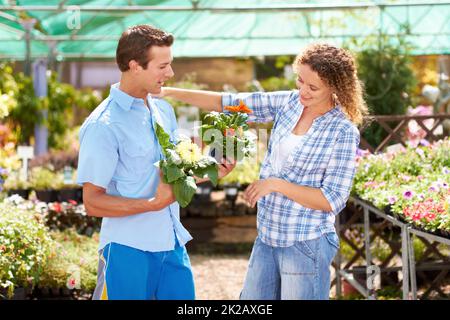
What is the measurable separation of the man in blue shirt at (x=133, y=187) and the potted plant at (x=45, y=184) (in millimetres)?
4333

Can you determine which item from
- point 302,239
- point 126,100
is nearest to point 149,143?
point 126,100

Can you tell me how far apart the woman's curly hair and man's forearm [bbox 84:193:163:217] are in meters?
0.74

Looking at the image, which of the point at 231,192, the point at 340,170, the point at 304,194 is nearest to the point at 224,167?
the point at 304,194

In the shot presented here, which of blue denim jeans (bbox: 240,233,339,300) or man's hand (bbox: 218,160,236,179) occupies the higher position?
man's hand (bbox: 218,160,236,179)

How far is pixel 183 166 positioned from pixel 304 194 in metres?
0.50

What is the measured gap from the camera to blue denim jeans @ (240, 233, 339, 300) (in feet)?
9.05

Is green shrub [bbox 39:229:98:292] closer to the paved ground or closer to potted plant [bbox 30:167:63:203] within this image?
the paved ground

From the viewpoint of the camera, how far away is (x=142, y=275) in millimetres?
2443

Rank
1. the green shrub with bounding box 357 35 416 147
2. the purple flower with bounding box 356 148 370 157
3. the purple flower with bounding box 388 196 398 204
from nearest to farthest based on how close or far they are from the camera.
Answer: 1. the purple flower with bounding box 388 196 398 204
2. the purple flower with bounding box 356 148 370 157
3. the green shrub with bounding box 357 35 416 147

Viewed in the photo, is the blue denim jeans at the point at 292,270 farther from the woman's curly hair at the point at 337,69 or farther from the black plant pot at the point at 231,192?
the black plant pot at the point at 231,192

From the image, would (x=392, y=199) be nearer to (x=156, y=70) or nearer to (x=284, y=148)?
(x=284, y=148)

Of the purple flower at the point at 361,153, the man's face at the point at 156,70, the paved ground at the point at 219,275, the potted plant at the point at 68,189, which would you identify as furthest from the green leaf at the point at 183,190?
the potted plant at the point at 68,189

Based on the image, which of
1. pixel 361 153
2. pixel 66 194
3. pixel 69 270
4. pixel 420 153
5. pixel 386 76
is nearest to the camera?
pixel 69 270

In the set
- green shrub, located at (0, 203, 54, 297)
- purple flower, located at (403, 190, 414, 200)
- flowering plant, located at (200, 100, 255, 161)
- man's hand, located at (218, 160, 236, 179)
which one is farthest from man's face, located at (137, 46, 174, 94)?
purple flower, located at (403, 190, 414, 200)
